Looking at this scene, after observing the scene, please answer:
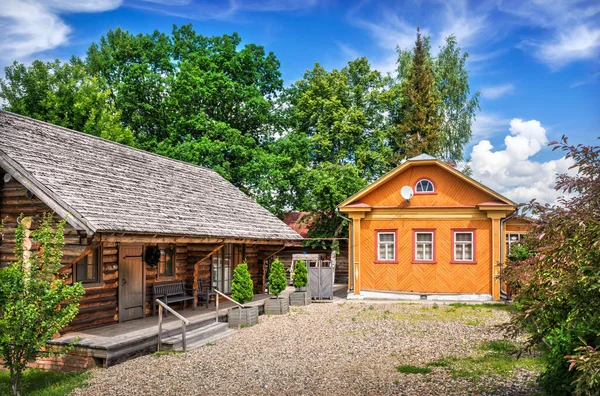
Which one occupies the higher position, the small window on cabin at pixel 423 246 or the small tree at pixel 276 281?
the small window on cabin at pixel 423 246

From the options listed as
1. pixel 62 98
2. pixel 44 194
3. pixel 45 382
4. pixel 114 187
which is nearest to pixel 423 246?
pixel 114 187

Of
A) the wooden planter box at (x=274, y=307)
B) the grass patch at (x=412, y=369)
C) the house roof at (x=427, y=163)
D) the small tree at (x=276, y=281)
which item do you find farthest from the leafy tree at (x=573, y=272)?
the house roof at (x=427, y=163)

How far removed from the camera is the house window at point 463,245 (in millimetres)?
20828

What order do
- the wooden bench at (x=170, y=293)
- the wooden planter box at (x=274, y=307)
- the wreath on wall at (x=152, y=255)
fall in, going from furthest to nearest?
the wooden planter box at (x=274, y=307)
the wooden bench at (x=170, y=293)
the wreath on wall at (x=152, y=255)

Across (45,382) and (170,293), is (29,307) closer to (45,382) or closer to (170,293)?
(45,382)

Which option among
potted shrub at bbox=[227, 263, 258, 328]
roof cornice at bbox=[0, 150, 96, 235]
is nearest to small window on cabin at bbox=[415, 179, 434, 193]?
potted shrub at bbox=[227, 263, 258, 328]

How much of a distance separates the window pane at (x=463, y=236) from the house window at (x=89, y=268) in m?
14.6

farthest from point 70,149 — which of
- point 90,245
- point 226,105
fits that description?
point 226,105

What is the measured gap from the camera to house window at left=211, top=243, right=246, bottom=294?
17.7m

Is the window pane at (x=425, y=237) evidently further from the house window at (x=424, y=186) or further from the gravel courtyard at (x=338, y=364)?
the gravel courtyard at (x=338, y=364)

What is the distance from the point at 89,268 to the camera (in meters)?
12.0

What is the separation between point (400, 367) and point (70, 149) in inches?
407

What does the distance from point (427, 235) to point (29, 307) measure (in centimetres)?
1680

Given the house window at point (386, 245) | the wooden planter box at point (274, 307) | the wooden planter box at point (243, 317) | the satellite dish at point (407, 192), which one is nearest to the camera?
the wooden planter box at point (243, 317)
